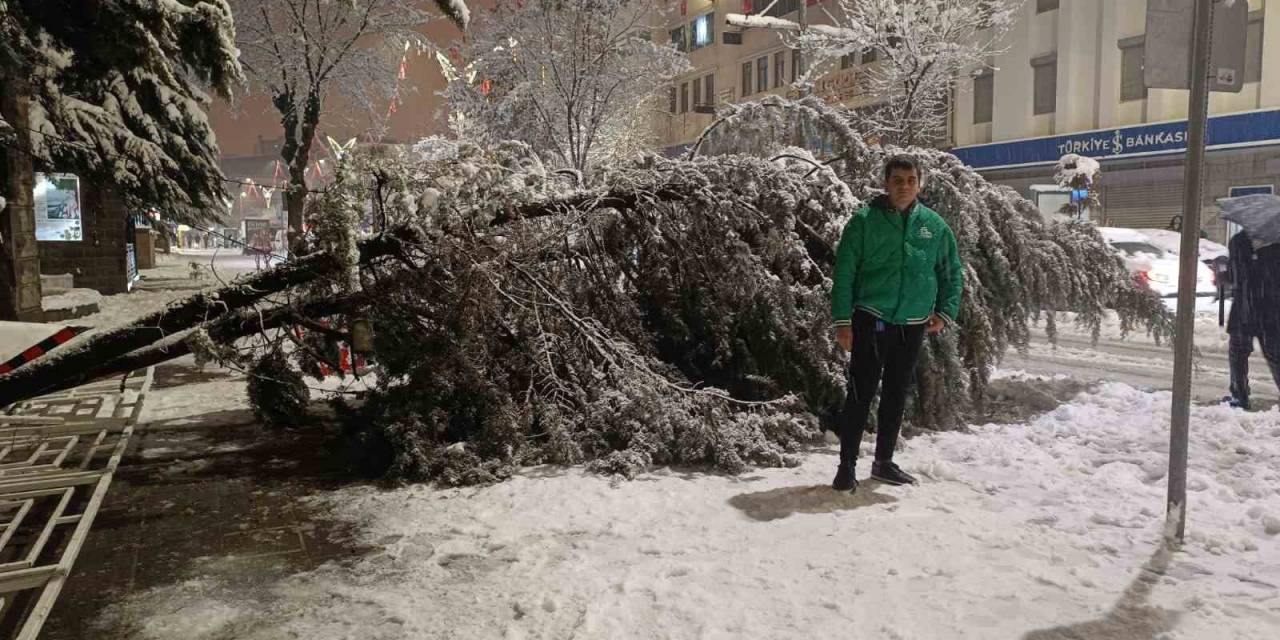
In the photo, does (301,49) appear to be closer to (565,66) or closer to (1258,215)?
(565,66)

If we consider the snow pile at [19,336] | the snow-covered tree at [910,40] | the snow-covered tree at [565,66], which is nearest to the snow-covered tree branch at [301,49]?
the snow-covered tree at [565,66]

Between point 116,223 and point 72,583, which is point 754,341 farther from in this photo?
point 116,223

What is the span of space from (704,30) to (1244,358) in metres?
43.4

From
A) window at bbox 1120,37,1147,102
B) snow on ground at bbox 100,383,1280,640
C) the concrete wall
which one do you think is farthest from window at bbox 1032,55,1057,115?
the concrete wall

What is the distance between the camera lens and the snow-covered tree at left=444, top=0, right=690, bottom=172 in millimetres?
23125

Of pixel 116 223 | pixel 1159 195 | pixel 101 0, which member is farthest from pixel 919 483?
pixel 1159 195

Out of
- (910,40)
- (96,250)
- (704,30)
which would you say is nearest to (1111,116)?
(910,40)

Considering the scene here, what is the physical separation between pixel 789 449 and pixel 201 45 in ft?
14.4

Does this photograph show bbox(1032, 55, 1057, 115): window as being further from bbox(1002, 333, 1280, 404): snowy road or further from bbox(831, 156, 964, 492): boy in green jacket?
bbox(831, 156, 964, 492): boy in green jacket

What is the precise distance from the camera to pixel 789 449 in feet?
17.5

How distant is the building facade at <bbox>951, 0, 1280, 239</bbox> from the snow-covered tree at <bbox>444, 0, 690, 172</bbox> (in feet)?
39.7

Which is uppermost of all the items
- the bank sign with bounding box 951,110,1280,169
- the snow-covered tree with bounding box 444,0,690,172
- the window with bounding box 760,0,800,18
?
the window with bounding box 760,0,800,18

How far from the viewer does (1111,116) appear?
2636 centimetres

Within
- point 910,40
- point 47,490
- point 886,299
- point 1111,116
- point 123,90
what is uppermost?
point 910,40
